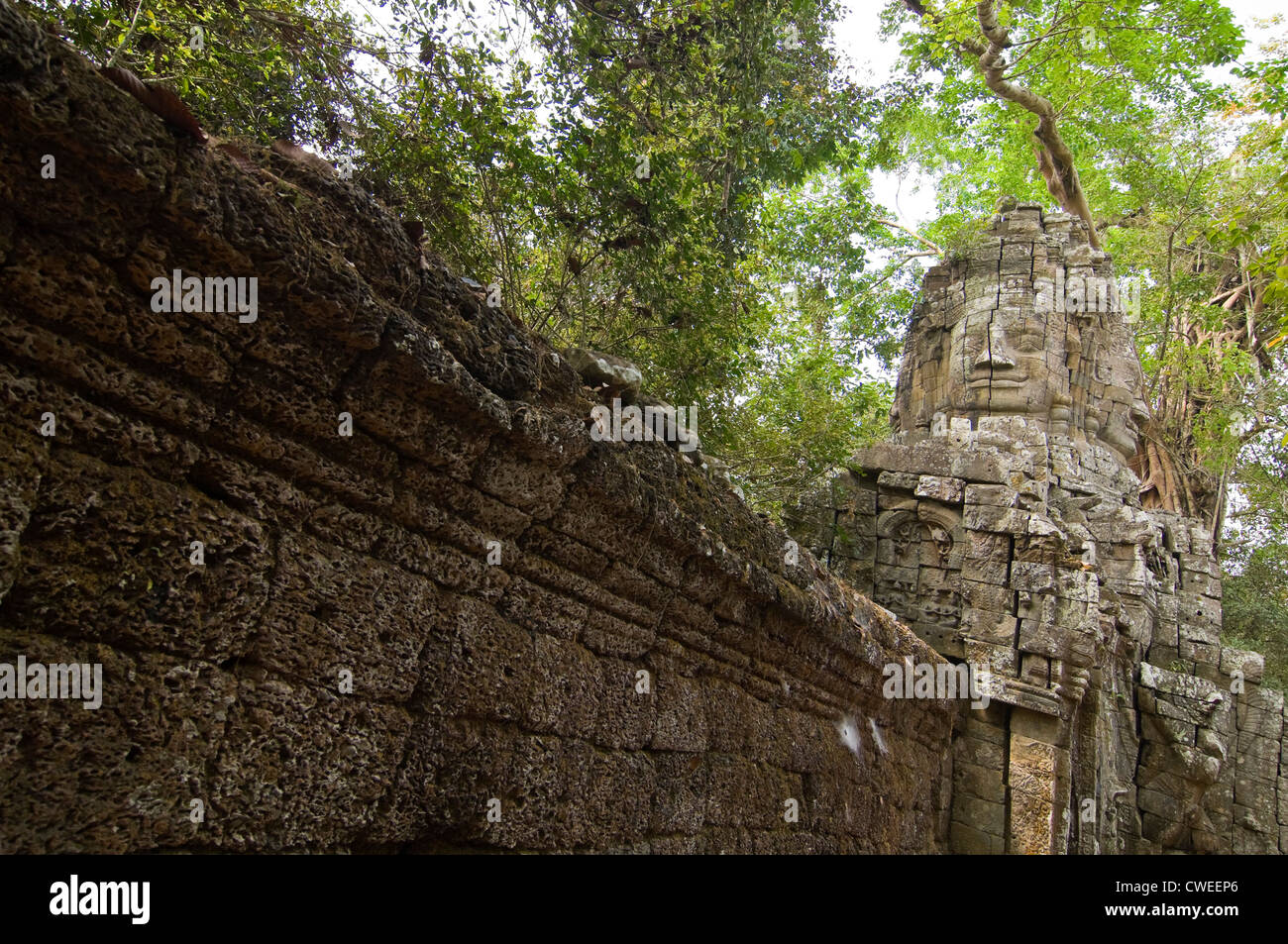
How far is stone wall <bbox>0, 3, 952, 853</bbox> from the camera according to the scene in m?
1.56

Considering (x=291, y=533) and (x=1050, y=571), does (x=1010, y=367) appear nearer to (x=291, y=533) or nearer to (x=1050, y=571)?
(x=1050, y=571)

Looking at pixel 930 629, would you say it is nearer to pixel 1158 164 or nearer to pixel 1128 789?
pixel 1128 789

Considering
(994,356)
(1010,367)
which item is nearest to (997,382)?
(1010,367)

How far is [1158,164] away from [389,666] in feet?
83.8

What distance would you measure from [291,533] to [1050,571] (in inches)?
287

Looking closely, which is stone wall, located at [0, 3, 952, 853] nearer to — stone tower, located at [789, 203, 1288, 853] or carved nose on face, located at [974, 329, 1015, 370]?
stone tower, located at [789, 203, 1288, 853]

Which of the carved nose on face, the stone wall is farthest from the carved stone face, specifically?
the stone wall

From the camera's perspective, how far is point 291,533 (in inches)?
79.7

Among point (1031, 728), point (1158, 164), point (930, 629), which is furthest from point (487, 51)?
point (1158, 164)

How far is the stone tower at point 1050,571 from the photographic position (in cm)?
707

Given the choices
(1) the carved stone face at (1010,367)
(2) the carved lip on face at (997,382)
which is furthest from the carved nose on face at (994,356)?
(2) the carved lip on face at (997,382)

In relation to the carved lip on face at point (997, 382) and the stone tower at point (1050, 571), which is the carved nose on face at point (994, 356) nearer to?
the stone tower at point (1050, 571)

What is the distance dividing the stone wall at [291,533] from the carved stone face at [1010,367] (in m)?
9.13
